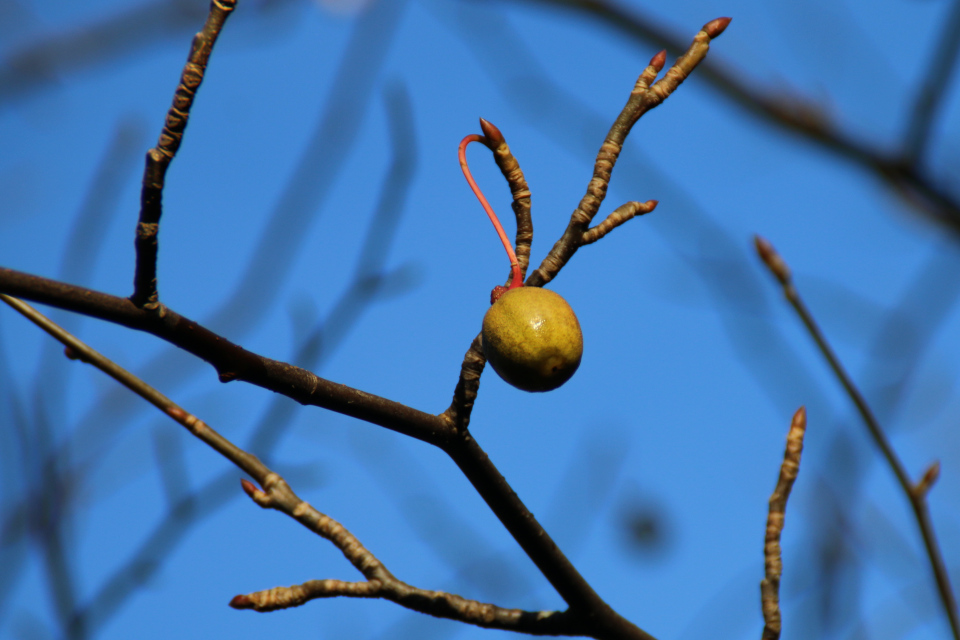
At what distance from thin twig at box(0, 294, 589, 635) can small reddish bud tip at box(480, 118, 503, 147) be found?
845 mm

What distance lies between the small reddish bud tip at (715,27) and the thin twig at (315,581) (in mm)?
1290

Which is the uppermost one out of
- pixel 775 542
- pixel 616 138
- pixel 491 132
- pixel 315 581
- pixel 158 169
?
pixel 491 132

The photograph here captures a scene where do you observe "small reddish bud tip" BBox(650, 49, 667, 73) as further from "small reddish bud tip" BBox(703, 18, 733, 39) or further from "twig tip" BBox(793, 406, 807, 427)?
"twig tip" BBox(793, 406, 807, 427)

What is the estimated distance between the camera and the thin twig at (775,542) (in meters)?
1.75

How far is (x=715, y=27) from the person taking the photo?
1.75m

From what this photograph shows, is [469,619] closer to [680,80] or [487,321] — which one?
[487,321]

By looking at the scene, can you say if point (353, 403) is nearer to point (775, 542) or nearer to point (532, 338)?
point (532, 338)

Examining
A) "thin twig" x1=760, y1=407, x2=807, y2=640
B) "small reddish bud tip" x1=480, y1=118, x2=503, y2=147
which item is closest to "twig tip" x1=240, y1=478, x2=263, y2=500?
"small reddish bud tip" x1=480, y1=118, x2=503, y2=147

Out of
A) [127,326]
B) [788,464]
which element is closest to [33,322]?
[127,326]

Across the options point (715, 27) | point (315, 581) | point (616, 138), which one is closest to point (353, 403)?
point (315, 581)

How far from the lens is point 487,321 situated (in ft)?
5.35

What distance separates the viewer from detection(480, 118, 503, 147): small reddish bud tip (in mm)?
1740

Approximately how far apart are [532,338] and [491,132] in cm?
48

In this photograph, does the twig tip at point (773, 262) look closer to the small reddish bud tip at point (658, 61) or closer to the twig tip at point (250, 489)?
the small reddish bud tip at point (658, 61)
